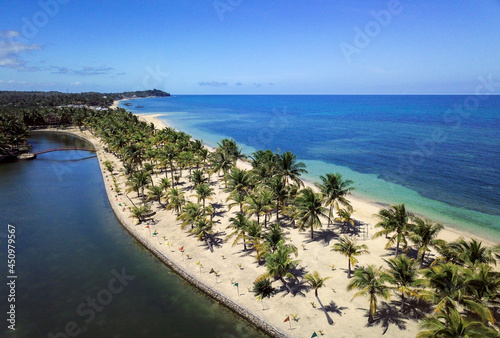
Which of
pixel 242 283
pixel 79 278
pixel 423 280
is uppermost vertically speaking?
pixel 423 280

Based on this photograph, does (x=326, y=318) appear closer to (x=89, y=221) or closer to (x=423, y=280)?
(x=423, y=280)

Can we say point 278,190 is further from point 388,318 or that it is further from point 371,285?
point 388,318

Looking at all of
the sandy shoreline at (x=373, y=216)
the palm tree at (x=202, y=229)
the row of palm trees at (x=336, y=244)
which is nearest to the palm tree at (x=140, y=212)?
the row of palm trees at (x=336, y=244)

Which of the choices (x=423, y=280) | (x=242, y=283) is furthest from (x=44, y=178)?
(x=423, y=280)

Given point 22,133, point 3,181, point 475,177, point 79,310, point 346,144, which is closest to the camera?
point 79,310

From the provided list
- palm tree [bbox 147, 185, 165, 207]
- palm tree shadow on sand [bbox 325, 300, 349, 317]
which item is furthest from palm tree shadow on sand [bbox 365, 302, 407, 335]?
palm tree [bbox 147, 185, 165, 207]

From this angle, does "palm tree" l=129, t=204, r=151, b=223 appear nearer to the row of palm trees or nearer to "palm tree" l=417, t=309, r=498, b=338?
the row of palm trees

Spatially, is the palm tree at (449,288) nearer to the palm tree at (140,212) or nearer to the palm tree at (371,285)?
the palm tree at (371,285)
